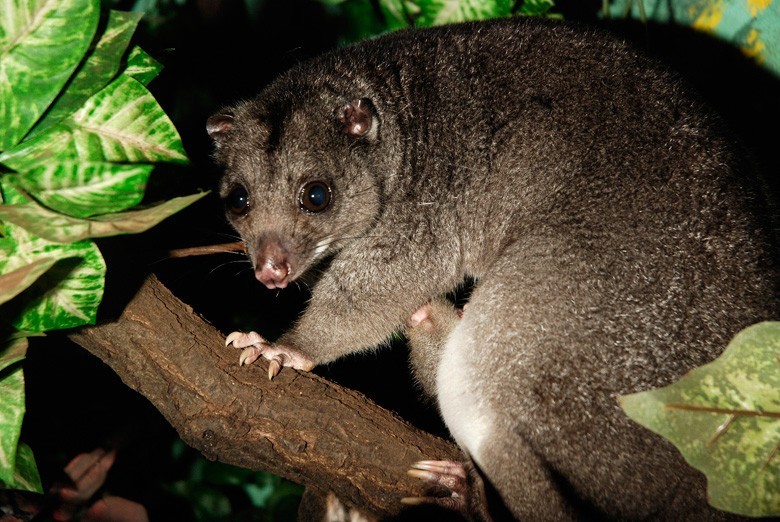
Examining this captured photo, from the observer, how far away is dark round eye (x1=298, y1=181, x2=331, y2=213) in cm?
382

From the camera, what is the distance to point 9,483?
2.69 metres

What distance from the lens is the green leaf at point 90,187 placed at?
2490 mm

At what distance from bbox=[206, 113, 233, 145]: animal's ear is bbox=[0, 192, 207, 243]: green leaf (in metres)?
1.72

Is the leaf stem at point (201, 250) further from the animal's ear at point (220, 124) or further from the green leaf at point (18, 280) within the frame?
the green leaf at point (18, 280)

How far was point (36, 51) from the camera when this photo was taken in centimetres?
241

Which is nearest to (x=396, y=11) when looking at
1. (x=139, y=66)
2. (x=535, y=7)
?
(x=535, y=7)

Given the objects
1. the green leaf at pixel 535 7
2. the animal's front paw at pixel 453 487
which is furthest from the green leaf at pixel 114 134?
the green leaf at pixel 535 7

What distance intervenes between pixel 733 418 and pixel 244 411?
2.08 meters

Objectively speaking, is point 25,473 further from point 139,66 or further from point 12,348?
point 139,66

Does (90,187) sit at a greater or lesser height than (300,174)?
greater

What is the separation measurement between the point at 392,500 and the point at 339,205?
Answer: 1.55 m

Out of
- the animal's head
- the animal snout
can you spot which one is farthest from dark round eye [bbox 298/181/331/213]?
the animal snout

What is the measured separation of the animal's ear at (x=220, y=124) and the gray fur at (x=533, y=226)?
0.02 meters

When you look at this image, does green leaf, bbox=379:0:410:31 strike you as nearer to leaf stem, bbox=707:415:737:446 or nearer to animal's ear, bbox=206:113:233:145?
animal's ear, bbox=206:113:233:145
